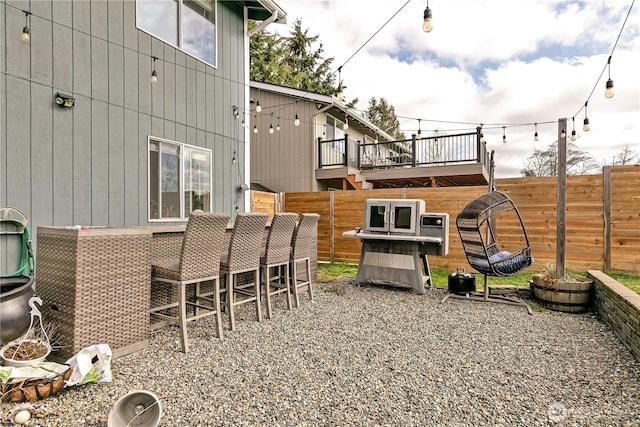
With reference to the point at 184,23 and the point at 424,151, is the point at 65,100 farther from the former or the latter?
the point at 424,151

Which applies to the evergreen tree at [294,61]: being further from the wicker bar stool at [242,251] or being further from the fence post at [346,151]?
the wicker bar stool at [242,251]

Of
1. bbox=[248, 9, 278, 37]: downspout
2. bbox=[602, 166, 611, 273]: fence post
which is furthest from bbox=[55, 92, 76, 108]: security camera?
bbox=[602, 166, 611, 273]: fence post

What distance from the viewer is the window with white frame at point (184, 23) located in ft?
16.3

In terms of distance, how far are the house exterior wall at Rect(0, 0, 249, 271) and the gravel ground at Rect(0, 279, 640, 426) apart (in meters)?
2.17

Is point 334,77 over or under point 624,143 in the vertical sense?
over

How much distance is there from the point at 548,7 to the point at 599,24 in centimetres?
77

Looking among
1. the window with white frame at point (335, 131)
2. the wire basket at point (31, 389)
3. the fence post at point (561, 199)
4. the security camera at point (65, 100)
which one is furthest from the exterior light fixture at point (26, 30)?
the window with white frame at point (335, 131)

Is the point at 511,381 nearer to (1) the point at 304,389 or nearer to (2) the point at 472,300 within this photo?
(1) the point at 304,389

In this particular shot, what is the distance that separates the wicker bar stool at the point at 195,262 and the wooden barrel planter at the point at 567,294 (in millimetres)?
3946

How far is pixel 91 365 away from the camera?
2.25 metres

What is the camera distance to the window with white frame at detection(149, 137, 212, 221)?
16.8 ft

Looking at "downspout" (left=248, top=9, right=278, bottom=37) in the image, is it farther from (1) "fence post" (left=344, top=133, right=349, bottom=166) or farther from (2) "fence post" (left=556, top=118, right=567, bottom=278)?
(2) "fence post" (left=556, top=118, right=567, bottom=278)

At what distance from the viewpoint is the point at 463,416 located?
6.42 feet

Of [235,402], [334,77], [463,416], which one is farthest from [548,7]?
[334,77]
